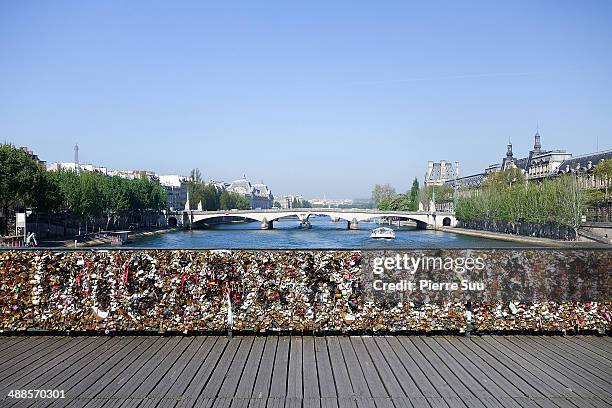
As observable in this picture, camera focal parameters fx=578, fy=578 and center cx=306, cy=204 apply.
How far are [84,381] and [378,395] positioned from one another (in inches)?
168

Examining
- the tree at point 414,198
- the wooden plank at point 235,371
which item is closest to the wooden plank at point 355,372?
the wooden plank at point 235,371

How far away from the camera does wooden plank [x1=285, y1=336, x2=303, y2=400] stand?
307 inches

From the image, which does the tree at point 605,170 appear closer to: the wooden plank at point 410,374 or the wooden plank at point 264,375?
the wooden plank at point 410,374

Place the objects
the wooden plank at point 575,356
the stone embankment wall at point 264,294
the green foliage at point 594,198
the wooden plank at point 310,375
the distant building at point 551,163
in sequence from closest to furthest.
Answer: the wooden plank at point 310,375
the wooden plank at point 575,356
the stone embankment wall at point 264,294
the green foliage at point 594,198
the distant building at point 551,163

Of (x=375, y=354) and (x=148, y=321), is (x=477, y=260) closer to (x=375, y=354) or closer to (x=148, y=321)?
(x=375, y=354)

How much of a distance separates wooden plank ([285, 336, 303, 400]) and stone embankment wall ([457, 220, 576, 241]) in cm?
6484

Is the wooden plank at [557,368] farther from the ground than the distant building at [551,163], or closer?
closer

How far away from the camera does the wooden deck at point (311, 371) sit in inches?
307

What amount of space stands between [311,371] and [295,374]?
0.28 m

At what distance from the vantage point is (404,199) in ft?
504

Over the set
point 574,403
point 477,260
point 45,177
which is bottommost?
point 574,403

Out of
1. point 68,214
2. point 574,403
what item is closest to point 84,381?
point 574,403

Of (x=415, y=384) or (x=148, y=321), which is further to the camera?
(x=148, y=321)

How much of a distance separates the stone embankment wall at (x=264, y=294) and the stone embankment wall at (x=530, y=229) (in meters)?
62.0
